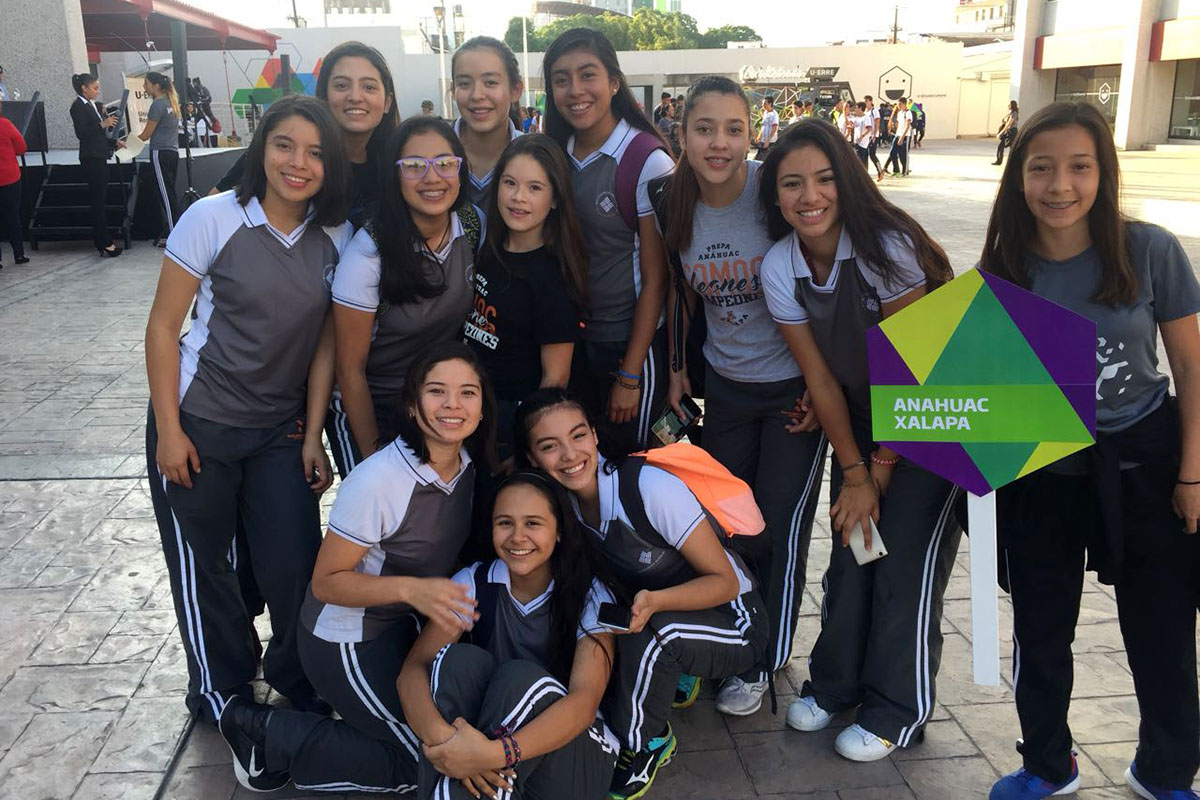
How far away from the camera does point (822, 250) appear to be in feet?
8.72

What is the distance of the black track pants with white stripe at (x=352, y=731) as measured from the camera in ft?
8.29

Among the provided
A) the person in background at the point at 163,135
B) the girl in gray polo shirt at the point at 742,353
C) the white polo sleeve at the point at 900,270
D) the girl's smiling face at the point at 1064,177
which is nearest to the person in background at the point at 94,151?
the person in background at the point at 163,135

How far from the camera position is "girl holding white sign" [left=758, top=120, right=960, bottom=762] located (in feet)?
8.42

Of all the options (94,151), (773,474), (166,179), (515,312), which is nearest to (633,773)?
(773,474)

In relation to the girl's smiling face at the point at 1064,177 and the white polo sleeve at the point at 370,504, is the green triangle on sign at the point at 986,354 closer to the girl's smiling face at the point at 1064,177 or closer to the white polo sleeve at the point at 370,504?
the girl's smiling face at the point at 1064,177

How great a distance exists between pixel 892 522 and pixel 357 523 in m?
1.46

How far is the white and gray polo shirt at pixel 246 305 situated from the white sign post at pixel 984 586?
1.82 metres

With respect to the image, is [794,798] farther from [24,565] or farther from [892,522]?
[24,565]

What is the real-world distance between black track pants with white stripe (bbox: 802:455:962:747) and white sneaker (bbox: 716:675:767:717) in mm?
282

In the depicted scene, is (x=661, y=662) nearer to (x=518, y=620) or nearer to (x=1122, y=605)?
(x=518, y=620)

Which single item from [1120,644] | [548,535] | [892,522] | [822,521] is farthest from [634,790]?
[822,521]

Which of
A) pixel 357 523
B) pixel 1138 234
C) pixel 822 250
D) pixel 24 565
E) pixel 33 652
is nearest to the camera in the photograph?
pixel 1138 234

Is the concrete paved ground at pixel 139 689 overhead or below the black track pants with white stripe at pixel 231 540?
below

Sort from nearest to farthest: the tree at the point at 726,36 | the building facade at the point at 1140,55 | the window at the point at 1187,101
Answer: the building facade at the point at 1140,55 → the window at the point at 1187,101 → the tree at the point at 726,36
